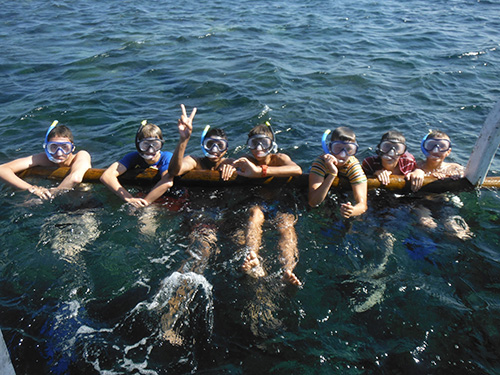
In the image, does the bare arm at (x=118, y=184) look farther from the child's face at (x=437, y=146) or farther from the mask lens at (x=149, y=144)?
the child's face at (x=437, y=146)

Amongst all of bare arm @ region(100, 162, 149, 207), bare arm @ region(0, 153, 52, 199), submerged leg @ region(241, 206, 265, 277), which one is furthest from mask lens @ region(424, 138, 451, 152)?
bare arm @ region(0, 153, 52, 199)

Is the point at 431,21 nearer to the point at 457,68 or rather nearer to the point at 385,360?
the point at 457,68

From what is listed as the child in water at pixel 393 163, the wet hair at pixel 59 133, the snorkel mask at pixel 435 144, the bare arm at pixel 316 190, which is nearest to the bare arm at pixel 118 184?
the wet hair at pixel 59 133

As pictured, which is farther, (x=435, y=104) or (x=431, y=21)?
(x=431, y=21)

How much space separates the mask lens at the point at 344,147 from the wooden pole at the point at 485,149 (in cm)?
158

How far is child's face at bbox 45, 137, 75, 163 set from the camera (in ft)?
20.9

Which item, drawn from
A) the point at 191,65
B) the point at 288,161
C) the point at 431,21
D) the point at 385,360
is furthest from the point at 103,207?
the point at 431,21

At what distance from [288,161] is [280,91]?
16.5 ft

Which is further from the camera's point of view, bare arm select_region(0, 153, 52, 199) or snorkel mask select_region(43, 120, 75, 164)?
snorkel mask select_region(43, 120, 75, 164)

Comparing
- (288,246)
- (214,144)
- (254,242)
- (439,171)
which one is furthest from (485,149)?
Result: (214,144)

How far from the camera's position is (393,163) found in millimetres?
6316

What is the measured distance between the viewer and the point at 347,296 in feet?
15.2

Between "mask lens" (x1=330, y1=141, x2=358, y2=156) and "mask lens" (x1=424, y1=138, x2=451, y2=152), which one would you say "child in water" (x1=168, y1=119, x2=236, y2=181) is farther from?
"mask lens" (x1=424, y1=138, x2=451, y2=152)

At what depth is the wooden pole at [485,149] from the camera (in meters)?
5.48
